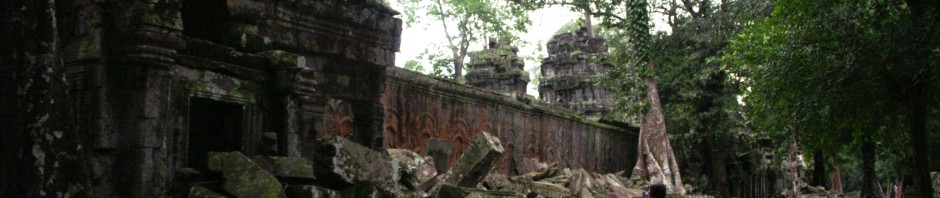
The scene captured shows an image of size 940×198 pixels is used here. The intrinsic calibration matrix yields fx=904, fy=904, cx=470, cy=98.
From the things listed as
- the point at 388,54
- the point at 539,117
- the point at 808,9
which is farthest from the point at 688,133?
the point at 388,54

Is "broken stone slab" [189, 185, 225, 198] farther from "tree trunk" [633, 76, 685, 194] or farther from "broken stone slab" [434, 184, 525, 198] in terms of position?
"tree trunk" [633, 76, 685, 194]

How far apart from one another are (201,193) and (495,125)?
487 inches

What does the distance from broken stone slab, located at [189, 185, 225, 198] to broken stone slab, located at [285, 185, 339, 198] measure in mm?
670

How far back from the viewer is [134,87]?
19.4 ft

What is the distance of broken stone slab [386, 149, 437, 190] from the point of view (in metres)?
8.56

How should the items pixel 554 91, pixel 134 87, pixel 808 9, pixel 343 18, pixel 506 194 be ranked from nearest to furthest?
pixel 134 87 < pixel 506 194 < pixel 343 18 < pixel 808 9 < pixel 554 91

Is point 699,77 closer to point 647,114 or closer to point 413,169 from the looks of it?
point 647,114

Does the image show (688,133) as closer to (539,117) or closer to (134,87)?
(539,117)

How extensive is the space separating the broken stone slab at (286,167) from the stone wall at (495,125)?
22.3 ft

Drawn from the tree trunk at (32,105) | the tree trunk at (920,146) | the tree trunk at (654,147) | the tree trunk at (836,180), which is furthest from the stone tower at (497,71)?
the tree trunk at (32,105)

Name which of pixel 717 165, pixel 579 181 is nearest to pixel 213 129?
pixel 579 181

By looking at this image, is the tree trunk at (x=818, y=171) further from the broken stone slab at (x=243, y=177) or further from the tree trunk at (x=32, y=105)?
the tree trunk at (x=32, y=105)

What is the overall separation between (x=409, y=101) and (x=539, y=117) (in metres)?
6.39

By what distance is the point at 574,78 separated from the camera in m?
30.5
